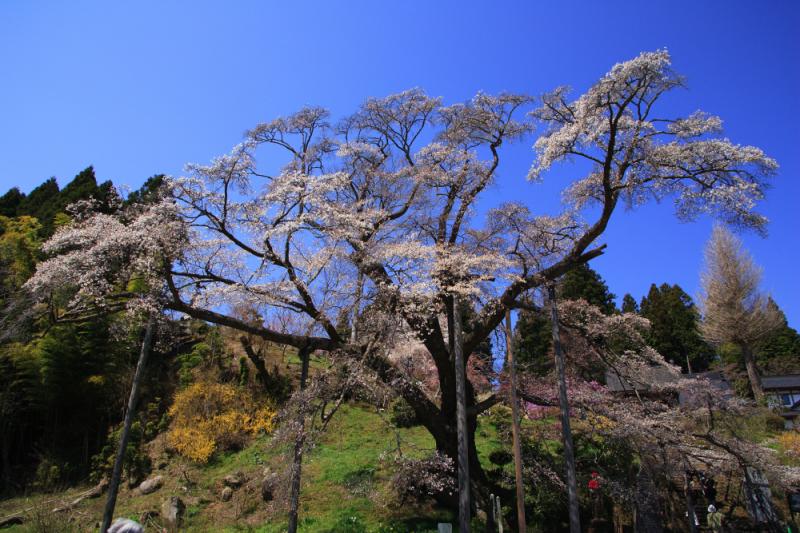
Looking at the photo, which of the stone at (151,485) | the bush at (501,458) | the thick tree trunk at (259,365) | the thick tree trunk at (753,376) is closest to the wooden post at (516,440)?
the bush at (501,458)

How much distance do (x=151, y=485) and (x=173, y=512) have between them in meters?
2.87

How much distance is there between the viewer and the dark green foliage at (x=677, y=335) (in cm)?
3928

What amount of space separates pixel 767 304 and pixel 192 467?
2968cm

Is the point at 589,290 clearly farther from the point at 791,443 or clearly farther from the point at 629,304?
the point at 791,443

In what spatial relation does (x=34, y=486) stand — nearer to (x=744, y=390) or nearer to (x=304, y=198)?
(x=304, y=198)

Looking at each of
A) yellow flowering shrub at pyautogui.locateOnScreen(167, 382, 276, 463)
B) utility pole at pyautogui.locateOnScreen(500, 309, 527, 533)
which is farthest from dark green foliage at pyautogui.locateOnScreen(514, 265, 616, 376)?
utility pole at pyautogui.locateOnScreen(500, 309, 527, 533)

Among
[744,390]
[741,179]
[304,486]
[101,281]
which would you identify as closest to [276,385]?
[304,486]

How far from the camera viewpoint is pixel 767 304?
2708cm

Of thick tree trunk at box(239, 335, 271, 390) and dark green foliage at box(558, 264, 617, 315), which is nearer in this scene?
thick tree trunk at box(239, 335, 271, 390)

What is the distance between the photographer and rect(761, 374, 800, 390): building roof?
29.2 metres

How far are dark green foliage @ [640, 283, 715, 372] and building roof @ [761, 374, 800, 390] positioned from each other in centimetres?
819

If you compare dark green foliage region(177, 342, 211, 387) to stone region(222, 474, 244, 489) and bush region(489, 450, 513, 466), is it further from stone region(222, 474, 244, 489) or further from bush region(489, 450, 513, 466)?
bush region(489, 450, 513, 466)

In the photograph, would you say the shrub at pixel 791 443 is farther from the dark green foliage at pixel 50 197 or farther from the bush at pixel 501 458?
the dark green foliage at pixel 50 197

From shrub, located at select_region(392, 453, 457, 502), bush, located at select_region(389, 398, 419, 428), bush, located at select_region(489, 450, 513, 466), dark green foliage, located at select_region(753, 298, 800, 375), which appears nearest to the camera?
shrub, located at select_region(392, 453, 457, 502)
